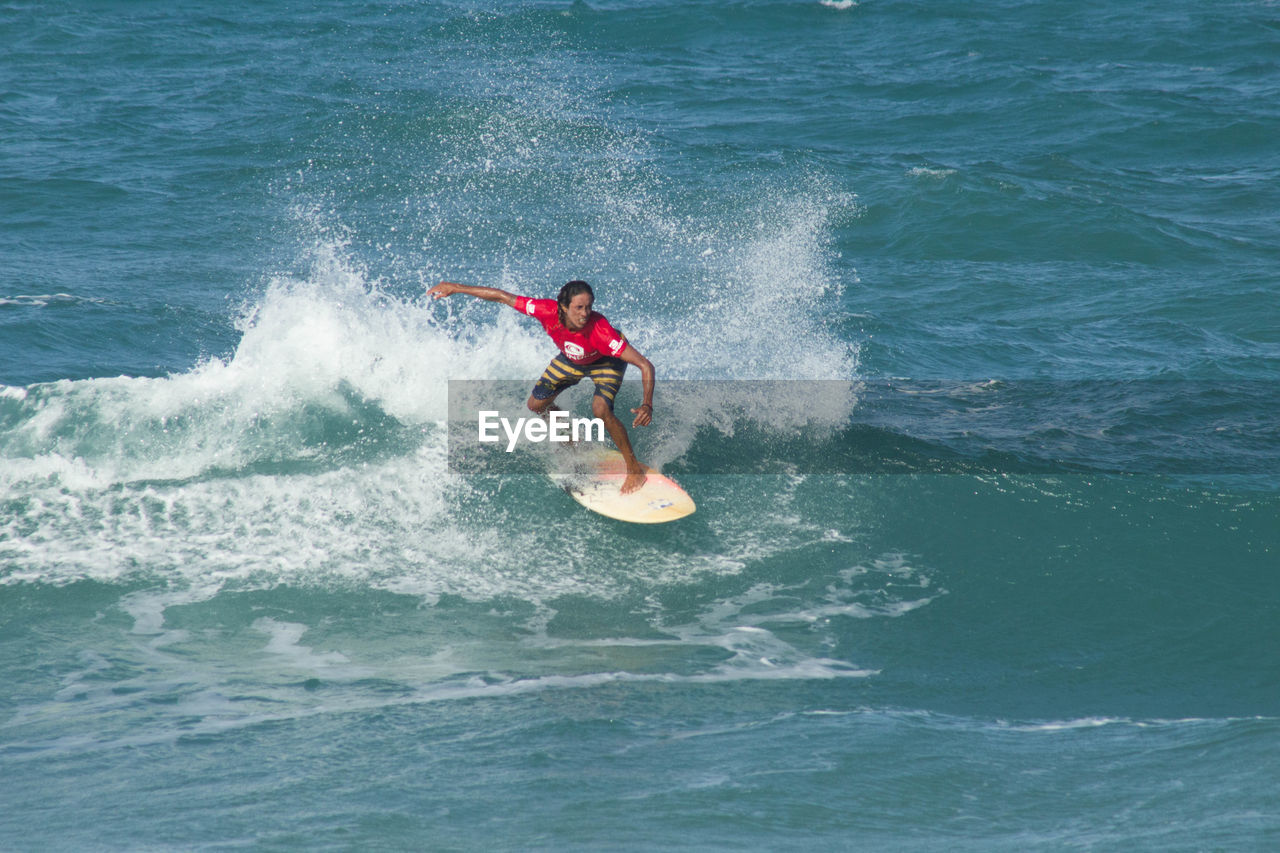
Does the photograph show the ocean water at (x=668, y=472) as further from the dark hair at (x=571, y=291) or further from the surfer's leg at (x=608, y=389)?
the dark hair at (x=571, y=291)

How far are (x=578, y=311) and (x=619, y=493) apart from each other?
1.72 m

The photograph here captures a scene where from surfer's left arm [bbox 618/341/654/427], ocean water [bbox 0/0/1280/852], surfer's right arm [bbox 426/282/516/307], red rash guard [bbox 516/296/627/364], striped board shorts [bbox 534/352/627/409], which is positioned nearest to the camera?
ocean water [bbox 0/0/1280/852]

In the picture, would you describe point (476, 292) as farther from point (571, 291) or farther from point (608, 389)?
point (608, 389)

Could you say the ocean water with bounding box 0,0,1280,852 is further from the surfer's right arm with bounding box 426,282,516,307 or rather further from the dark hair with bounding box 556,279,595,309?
the dark hair with bounding box 556,279,595,309

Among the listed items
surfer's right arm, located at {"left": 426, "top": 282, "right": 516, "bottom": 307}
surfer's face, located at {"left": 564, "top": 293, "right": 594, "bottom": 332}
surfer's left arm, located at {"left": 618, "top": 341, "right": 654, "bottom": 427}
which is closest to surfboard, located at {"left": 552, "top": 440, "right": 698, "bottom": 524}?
surfer's left arm, located at {"left": 618, "top": 341, "right": 654, "bottom": 427}

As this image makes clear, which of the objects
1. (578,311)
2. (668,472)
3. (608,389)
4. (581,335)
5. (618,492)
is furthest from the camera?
(668,472)

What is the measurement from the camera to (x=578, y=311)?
24.0 ft

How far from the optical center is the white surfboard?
26.7ft

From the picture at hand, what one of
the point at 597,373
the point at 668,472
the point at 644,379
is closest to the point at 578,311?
the point at 644,379

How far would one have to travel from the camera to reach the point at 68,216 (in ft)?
51.1

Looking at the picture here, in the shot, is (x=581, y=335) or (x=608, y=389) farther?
(x=608, y=389)

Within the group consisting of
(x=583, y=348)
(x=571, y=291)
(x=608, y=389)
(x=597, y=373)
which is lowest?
(x=608, y=389)

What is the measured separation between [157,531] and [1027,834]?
6.19 metres

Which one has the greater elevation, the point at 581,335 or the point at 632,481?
the point at 581,335
